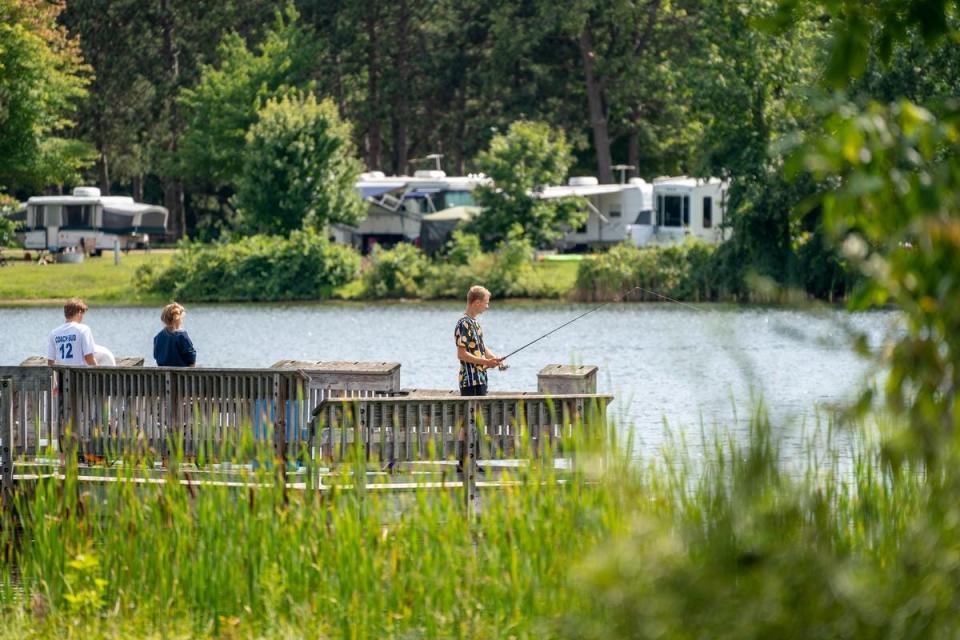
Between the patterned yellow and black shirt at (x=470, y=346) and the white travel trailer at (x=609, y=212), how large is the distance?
50526mm

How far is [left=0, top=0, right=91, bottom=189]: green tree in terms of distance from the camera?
5925 centimetres

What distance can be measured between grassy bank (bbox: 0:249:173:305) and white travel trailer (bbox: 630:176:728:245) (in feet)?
54.0

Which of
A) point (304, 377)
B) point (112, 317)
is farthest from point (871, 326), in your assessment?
point (304, 377)

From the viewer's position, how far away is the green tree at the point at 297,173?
58.5m

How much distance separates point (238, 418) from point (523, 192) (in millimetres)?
46375

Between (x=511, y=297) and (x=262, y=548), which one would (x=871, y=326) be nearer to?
(x=511, y=297)

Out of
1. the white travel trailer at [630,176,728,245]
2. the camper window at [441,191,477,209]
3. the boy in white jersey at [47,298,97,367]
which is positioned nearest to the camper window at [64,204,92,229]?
the camper window at [441,191,477,209]

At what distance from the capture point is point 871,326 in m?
39.3

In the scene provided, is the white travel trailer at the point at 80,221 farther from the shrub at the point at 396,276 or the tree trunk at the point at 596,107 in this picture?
the tree trunk at the point at 596,107

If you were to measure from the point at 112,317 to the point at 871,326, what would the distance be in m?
19.8

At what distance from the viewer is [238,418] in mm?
11742

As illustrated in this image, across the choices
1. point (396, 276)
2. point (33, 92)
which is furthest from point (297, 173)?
point (33, 92)

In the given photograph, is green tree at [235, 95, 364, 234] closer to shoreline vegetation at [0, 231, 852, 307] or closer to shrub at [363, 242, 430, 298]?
shoreline vegetation at [0, 231, 852, 307]

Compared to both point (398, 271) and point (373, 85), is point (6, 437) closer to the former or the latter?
point (398, 271)
